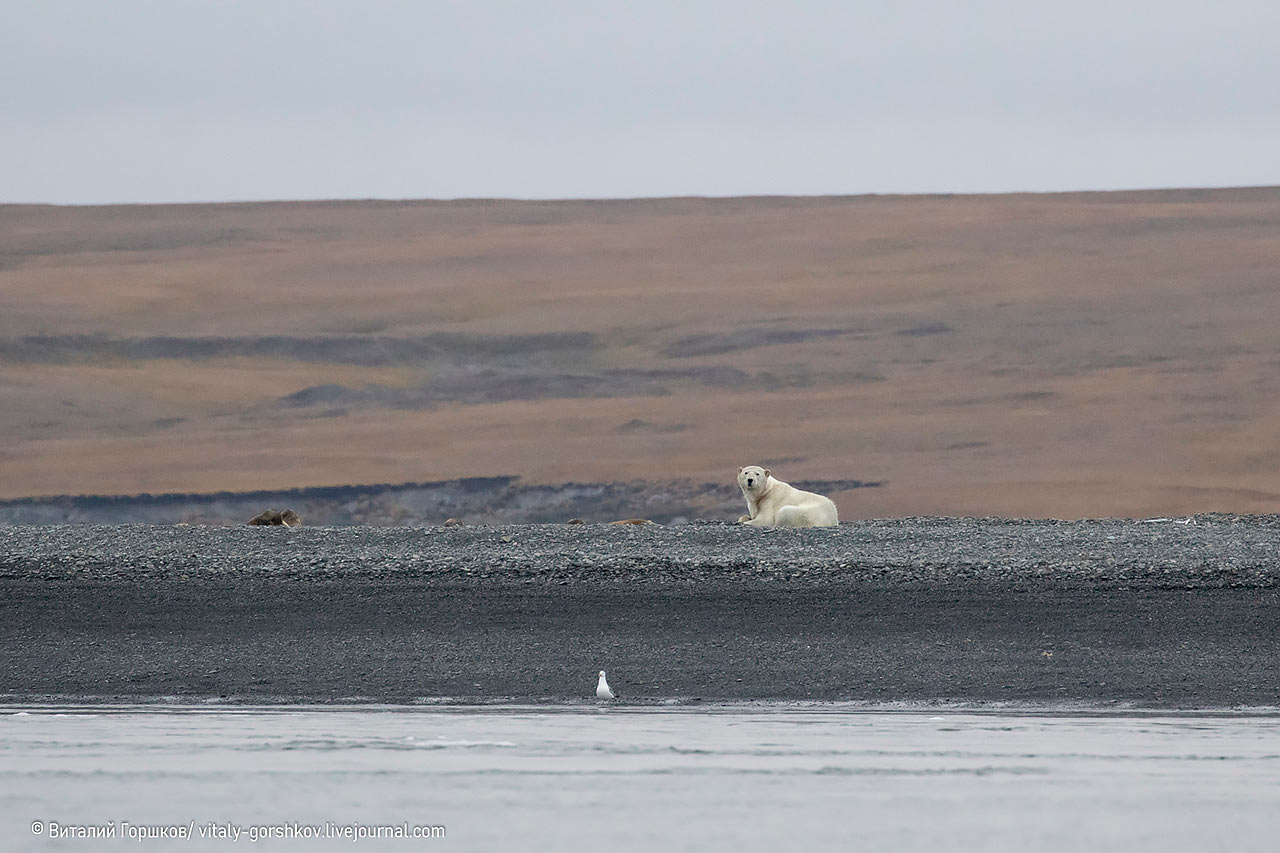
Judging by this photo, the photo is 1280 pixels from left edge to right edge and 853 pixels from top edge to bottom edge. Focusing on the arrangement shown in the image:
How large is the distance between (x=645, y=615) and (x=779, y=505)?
17.8ft

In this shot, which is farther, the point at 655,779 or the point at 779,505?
the point at 779,505

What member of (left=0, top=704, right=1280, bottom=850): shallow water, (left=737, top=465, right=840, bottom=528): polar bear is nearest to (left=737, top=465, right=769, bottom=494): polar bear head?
(left=737, top=465, right=840, bottom=528): polar bear

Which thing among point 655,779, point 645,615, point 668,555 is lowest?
point 655,779

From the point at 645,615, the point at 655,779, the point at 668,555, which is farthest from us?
Answer: the point at 668,555

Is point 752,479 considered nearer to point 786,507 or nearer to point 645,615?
point 786,507

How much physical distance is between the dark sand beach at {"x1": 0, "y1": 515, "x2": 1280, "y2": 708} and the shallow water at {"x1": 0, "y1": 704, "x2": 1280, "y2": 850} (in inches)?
58.4

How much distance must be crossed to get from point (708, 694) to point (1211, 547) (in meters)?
7.14

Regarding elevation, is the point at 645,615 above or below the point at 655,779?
above

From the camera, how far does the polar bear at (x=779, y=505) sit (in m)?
18.9

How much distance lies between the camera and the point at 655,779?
7816 millimetres

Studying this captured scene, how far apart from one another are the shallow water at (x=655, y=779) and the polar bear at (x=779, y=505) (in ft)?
26.6

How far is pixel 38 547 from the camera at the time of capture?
17.2 meters

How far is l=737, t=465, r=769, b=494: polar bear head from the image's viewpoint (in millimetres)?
19078

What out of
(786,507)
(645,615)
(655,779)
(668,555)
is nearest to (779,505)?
(786,507)
